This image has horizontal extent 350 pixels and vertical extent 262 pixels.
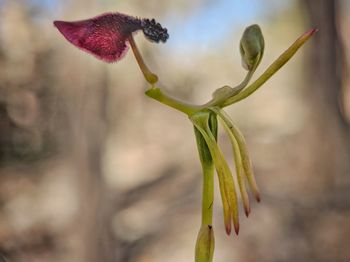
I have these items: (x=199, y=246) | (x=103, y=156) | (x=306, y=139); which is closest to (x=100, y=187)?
(x=103, y=156)

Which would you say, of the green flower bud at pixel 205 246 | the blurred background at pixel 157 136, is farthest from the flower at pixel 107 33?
the blurred background at pixel 157 136


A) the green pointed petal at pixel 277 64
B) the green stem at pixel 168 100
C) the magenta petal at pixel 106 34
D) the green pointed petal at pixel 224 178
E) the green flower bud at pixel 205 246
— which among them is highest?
the magenta petal at pixel 106 34

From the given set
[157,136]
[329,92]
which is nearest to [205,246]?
[157,136]

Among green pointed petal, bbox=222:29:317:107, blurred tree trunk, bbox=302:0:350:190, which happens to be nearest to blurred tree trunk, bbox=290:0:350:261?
blurred tree trunk, bbox=302:0:350:190

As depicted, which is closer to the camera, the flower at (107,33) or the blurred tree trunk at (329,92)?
the flower at (107,33)

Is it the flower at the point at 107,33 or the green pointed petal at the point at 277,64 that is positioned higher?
the flower at the point at 107,33

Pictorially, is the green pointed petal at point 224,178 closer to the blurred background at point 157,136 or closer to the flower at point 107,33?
the flower at point 107,33
